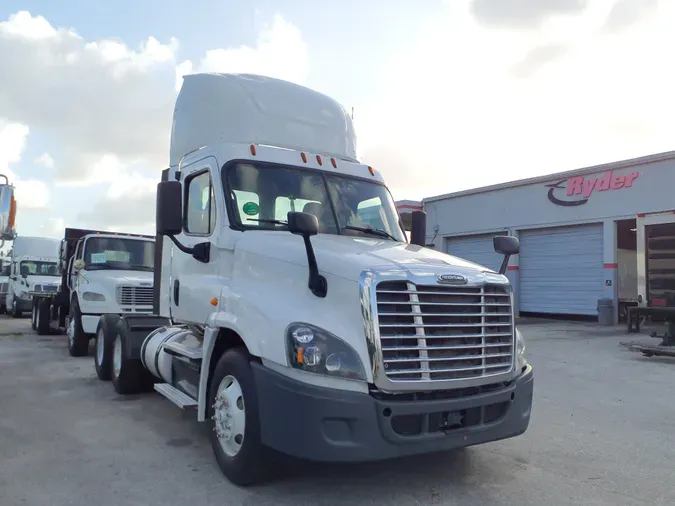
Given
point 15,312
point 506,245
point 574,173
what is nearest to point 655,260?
point 574,173

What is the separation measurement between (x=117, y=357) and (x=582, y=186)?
18106mm

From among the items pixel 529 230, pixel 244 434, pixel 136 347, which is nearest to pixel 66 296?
pixel 136 347

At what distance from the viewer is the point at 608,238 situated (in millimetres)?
20047

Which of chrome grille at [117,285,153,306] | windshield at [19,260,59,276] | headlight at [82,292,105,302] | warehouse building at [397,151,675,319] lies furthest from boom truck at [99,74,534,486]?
windshield at [19,260,59,276]

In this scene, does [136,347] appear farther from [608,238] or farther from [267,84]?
[608,238]

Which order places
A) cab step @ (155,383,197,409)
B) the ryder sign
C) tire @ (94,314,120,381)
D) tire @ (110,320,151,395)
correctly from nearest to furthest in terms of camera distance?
1. cab step @ (155,383,197,409)
2. tire @ (110,320,151,395)
3. tire @ (94,314,120,381)
4. the ryder sign

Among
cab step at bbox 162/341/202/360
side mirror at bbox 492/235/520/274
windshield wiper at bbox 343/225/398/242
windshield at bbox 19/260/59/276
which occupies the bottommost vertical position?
cab step at bbox 162/341/202/360

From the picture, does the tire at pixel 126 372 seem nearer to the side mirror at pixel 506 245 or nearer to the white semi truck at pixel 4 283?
the side mirror at pixel 506 245

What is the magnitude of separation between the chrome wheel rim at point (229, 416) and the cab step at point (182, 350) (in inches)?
Result: 26.3

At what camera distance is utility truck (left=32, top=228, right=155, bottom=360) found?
10.3 m

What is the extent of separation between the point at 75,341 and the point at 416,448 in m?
9.03

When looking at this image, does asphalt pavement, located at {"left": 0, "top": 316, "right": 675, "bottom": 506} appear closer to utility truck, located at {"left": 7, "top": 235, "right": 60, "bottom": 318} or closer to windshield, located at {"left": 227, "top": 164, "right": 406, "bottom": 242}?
windshield, located at {"left": 227, "top": 164, "right": 406, "bottom": 242}

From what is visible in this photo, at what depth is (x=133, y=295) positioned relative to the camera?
A: 10.3 meters

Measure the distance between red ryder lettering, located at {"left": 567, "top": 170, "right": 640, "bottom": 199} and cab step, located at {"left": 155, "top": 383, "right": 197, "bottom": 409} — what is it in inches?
719
